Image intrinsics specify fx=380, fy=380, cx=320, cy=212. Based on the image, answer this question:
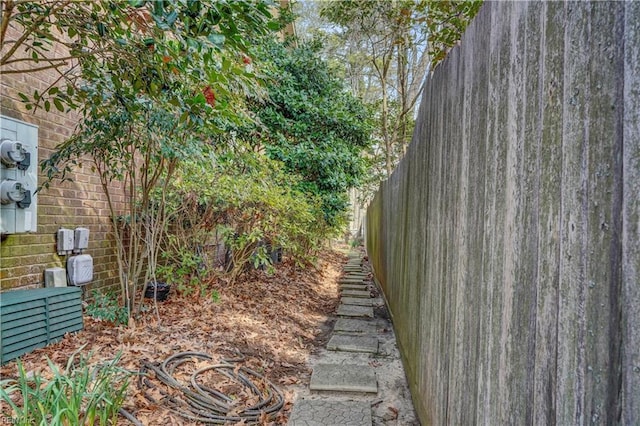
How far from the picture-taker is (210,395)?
264cm

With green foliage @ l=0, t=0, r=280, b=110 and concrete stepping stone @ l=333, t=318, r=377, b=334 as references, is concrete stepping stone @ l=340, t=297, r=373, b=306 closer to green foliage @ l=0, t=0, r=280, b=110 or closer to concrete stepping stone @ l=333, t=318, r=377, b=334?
concrete stepping stone @ l=333, t=318, r=377, b=334

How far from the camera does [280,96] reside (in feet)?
24.2

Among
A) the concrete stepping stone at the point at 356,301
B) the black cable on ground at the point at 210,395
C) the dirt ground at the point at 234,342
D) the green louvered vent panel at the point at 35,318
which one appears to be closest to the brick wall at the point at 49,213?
the green louvered vent panel at the point at 35,318

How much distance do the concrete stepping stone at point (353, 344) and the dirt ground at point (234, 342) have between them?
0.11 meters

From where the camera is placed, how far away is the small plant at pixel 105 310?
3.83m

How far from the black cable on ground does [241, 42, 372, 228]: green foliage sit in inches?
170

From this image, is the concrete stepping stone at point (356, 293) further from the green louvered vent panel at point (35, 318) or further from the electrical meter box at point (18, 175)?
the electrical meter box at point (18, 175)

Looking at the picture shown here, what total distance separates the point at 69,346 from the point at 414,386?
9.12 ft

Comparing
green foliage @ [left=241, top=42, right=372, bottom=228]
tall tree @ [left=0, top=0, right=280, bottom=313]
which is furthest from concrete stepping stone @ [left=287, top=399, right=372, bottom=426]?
green foliage @ [left=241, top=42, right=372, bottom=228]

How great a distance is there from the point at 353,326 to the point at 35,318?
3.16 metres

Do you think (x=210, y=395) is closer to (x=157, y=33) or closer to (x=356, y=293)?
(x=157, y=33)

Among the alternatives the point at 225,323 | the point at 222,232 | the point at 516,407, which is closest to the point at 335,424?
the point at 516,407

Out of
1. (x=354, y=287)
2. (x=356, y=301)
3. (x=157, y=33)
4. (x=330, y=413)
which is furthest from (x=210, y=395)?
(x=354, y=287)

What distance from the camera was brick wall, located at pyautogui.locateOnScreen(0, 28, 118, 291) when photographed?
10.7 ft
